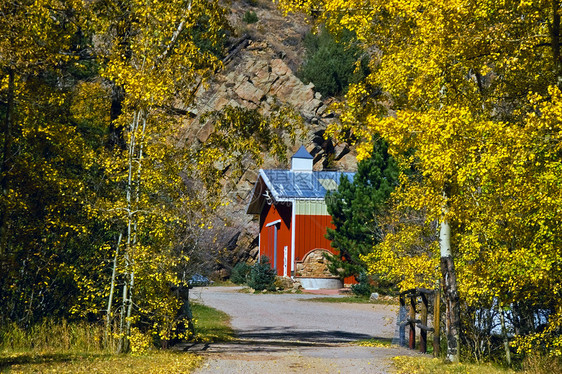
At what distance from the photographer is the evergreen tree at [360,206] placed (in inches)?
1166

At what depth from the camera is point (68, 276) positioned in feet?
47.5

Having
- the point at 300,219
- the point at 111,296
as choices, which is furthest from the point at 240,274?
the point at 111,296

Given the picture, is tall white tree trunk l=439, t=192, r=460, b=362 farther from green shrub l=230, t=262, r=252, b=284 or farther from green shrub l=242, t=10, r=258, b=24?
green shrub l=242, t=10, r=258, b=24

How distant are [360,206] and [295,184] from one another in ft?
36.0

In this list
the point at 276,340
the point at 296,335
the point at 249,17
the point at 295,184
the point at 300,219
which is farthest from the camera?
the point at 249,17

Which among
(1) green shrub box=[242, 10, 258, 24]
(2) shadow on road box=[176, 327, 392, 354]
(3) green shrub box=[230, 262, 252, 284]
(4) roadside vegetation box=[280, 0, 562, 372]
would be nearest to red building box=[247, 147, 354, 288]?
(3) green shrub box=[230, 262, 252, 284]

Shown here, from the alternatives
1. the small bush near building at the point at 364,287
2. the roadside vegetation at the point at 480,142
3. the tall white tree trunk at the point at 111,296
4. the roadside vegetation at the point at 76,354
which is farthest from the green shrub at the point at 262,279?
the tall white tree trunk at the point at 111,296

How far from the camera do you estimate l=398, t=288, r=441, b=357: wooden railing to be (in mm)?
12977

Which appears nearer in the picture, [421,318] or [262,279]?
[421,318]

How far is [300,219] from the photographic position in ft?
129

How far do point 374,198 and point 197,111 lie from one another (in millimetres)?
26624

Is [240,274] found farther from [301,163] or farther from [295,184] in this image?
[301,163]

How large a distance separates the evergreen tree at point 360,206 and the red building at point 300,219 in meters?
4.04

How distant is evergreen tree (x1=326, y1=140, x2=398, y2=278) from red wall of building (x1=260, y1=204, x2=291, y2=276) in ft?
22.4
